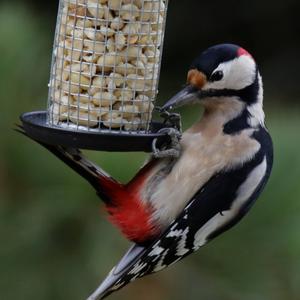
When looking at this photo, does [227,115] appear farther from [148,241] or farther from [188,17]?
[188,17]

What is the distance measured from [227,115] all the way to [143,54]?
30cm

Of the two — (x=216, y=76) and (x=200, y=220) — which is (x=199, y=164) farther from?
(x=216, y=76)

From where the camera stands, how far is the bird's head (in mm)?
2873

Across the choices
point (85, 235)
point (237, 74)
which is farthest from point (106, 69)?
point (85, 235)

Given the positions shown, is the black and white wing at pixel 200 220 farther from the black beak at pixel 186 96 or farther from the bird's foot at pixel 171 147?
the black beak at pixel 186 96

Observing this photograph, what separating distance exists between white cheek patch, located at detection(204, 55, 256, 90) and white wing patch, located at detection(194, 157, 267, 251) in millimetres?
244

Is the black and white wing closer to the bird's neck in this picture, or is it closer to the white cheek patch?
the bird's neck

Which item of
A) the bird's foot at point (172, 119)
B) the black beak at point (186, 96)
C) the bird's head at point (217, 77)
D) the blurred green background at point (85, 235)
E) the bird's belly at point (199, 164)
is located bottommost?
the blurred green background at point (85, 235)

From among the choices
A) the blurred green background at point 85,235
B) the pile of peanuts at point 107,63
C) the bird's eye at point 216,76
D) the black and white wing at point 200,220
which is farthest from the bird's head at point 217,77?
the blurred green background at point 85,235

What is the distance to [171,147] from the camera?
296 cm

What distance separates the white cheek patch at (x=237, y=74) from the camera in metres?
2.90

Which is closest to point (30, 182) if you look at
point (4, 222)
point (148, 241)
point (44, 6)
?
point (4, 222)

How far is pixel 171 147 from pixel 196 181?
5.2 inches

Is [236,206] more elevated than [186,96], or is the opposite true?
[186,96]
